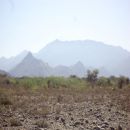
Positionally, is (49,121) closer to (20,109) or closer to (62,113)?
(62,113)

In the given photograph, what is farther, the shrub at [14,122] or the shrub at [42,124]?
the shrub at [14,122]

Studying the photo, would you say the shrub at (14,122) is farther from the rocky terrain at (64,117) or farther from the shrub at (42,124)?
the shrub at (42,124)

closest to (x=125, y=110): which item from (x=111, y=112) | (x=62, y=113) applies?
(x=111, y=112)

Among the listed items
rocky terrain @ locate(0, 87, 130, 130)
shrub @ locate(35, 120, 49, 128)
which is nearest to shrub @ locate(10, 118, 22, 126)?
rocky terrain @ locate(0, 87, 130, 130)

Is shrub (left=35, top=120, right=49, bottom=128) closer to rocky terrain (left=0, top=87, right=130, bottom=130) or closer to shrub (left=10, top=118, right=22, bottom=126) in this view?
rocky terrain (left=0, top=87, right=130, bottom=130)

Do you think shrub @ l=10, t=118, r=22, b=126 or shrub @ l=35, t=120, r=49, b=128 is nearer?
shrub @ l=35, t=120, r=49, b=128

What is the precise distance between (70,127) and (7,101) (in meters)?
6.15

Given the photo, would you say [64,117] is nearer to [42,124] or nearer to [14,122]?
[42,124]

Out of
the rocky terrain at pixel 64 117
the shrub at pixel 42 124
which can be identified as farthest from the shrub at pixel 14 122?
→ the shrub at pixel 42 124

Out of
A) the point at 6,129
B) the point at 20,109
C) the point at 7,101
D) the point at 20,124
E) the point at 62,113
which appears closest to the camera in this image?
the point at 6,129

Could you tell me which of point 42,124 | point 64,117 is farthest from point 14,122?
point 64,117

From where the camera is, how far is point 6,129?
400 inches

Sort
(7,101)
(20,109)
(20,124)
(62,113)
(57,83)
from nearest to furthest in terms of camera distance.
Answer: (20,124) → (62,113) → (20,109) → (7,101) → (57,83)

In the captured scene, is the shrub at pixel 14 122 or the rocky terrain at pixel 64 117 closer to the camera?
the rocky terrain at pixel 64 117
